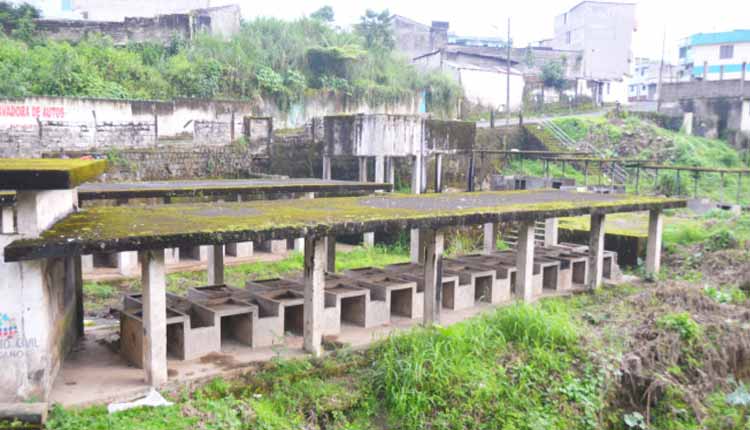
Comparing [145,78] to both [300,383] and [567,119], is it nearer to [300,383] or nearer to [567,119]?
[300,383]

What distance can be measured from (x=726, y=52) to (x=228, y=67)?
120ft

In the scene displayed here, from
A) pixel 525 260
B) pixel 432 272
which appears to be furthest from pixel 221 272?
pixel 525 260

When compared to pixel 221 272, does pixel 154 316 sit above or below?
above

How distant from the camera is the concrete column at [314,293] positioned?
28.6 ft

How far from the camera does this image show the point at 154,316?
297 inches

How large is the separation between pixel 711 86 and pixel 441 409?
36949 millimetres

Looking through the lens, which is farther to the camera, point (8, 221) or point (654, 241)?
point (654, 241)

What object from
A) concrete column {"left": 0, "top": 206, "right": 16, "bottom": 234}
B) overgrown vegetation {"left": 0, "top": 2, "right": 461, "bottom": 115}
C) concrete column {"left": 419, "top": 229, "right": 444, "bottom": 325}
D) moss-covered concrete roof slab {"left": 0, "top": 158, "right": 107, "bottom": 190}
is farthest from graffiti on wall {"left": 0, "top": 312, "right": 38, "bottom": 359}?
overgrown vegetation {"left": 0, "top": 2, "right": 461, "bottom": 115}

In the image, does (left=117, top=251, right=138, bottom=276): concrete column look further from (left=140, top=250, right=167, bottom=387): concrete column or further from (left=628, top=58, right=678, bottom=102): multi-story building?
(left=628, top=58, right=678, bottom=102): multi-story building

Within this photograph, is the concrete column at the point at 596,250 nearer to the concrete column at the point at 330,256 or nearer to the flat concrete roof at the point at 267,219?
the flat concrete roof at the point at 267,219

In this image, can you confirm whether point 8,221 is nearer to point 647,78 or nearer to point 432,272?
point 432,272

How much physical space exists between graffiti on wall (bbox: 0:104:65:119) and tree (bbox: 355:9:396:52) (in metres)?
19.8

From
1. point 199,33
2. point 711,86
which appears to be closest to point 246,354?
point 199,33

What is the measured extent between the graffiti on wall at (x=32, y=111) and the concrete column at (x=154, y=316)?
13805 millimetres
